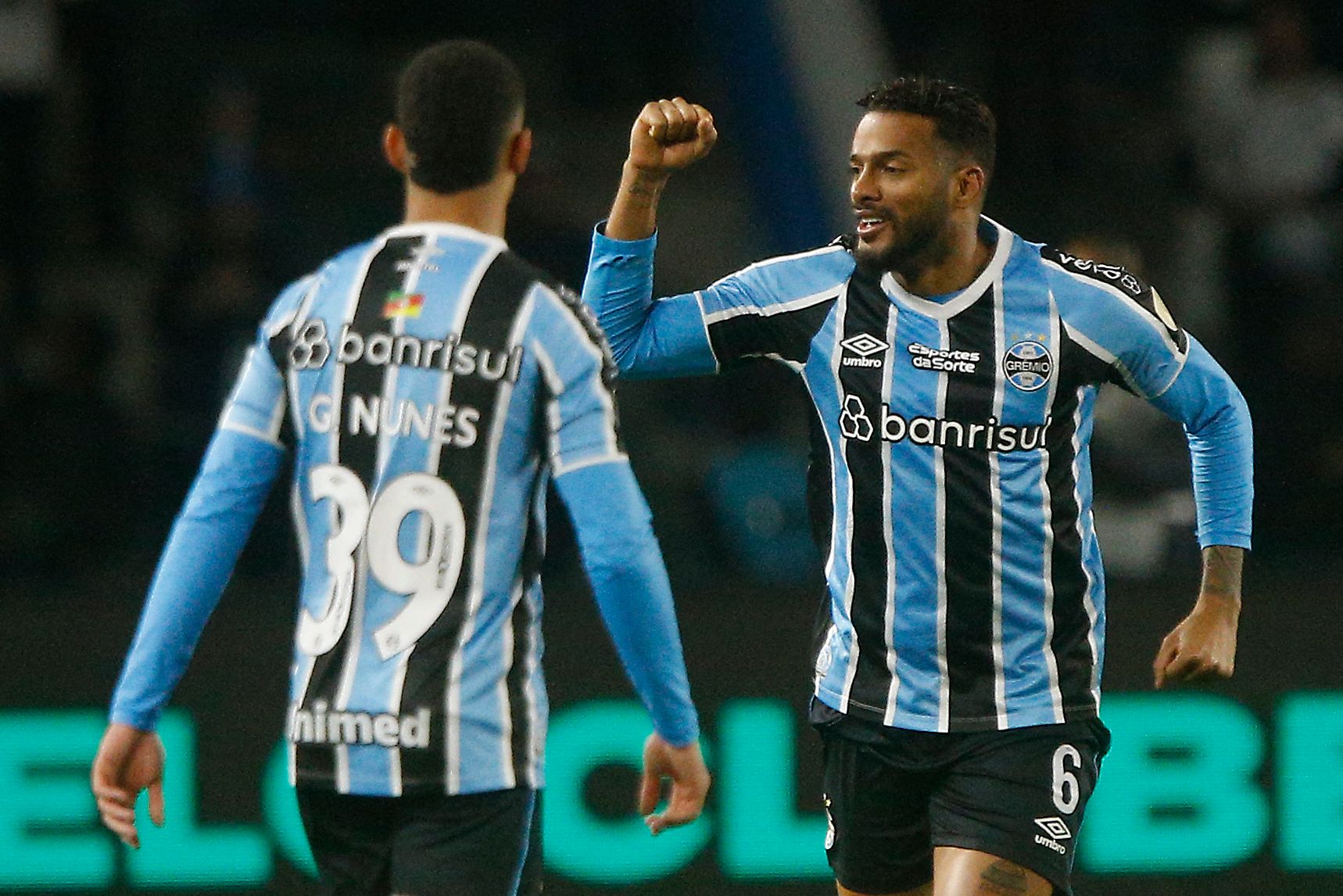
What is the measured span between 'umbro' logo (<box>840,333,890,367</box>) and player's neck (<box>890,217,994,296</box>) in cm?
13

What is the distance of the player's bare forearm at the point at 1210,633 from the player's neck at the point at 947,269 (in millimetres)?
750

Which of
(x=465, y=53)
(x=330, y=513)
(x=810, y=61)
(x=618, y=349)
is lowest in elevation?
(x=330, y=513)

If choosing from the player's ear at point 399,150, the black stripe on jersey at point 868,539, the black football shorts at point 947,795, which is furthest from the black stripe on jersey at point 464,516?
the black football shorts at point 947,795

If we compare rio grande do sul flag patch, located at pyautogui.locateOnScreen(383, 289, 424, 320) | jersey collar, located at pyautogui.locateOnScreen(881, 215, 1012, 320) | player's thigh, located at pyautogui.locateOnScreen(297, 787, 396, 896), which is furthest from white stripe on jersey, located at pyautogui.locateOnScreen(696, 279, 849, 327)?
player's thigh, located at pyautogui.locateOnScreen(297, 787, 396, 896)

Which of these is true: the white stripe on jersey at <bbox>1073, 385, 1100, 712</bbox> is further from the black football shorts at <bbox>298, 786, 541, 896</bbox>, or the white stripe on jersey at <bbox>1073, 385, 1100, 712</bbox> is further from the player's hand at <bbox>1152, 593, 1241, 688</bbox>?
the black football shorts at <bbox>298, 786, 541, 896</bbox>

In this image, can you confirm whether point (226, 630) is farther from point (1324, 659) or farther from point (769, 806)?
point (1324, 659)

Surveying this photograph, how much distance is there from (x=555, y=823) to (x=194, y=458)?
73.7 inches

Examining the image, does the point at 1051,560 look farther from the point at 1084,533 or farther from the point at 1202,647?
the point at 1202,647

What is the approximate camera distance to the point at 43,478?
6.61 metres

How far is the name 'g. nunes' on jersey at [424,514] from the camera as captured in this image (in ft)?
10.00

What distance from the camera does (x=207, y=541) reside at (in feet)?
10.2

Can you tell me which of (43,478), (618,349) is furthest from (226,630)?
(618,349)

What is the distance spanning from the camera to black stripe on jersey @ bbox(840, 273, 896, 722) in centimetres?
407

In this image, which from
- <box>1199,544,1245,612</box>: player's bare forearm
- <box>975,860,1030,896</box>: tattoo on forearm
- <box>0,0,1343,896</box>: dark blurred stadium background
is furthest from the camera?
<box>0,0,1343,896</box>: dark blurred stadium background
